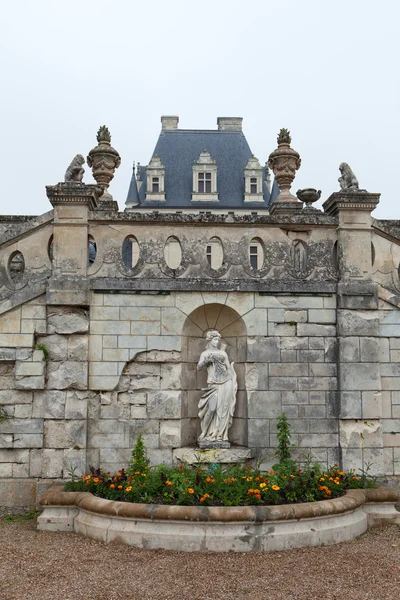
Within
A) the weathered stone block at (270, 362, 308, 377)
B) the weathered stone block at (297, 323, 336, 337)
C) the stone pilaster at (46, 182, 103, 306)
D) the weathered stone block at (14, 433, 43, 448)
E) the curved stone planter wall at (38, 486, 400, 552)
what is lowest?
the curved stone planter wall at (38, 486, 400, 552)

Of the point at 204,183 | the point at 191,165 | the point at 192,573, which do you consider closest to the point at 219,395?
the point at 192,573

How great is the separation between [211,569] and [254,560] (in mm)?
488

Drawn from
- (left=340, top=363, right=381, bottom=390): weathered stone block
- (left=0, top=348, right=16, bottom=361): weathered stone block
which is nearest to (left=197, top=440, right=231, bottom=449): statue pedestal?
(left=340, top=363, right=381, bottom=390): weathered stone block

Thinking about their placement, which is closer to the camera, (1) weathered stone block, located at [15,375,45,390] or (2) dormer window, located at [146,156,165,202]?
(1) weathered stone block, located at [15,375,45,390]

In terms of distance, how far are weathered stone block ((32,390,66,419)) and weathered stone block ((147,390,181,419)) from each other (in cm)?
113

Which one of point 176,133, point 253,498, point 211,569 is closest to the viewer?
point 211,569

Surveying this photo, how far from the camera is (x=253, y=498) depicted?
635cm

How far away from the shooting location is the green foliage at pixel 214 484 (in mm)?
6406

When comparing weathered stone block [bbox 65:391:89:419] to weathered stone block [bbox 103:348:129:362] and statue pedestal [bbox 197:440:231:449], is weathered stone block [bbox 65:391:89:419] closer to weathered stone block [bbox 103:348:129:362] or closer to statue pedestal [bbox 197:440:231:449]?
weathered stone block [bbox 103:348:129:362]

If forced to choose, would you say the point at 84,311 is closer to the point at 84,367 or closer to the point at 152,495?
the point at 84,367

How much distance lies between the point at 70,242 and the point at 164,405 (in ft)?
8.23

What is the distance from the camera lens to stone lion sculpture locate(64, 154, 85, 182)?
805 cm

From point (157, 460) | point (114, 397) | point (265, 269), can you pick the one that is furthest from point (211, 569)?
point (265, 269)

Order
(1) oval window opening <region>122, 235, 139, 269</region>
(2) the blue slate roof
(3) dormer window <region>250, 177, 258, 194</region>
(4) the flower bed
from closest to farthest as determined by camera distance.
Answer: (4) the flower bed < (1) oval window opening <region>122, 235, 139, 269</region> < (3) dormer window <region>250, 177, 258, 194</region> < (2) the blue slate roof
